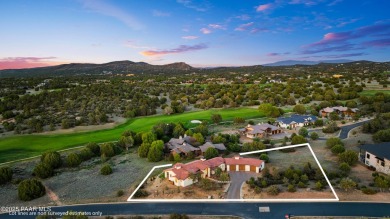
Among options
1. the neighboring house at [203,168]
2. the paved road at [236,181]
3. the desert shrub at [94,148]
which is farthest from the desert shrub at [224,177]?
the desert shrub at [94,148]

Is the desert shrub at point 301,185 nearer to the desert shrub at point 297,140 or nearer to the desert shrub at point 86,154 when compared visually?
the desert shrub at point 297,140

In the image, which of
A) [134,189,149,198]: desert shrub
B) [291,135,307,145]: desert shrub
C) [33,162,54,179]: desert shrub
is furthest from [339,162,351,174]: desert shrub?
[33,162,54,179]: desert shrub

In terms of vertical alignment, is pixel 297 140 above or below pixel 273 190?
above

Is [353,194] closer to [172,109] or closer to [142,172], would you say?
[142,172]

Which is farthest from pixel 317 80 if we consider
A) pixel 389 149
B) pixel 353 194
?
pixel 353 194

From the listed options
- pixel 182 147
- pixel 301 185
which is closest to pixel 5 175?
pixel 182 147

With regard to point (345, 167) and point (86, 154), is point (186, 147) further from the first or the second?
point (345, 167)
